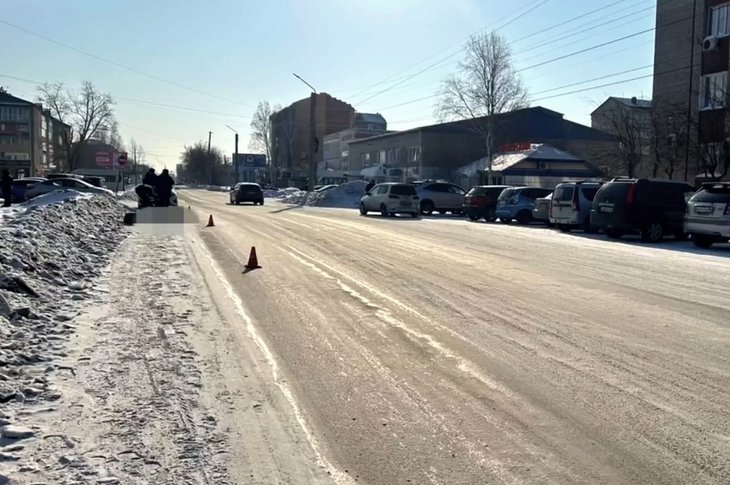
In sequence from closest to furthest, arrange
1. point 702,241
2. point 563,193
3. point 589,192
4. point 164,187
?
point 702,241 < point 589,192 < point 563,193 < point 164,187

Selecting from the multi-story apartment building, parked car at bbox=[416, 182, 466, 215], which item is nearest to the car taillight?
the multi-story apartment building

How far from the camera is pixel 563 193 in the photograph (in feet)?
83.2

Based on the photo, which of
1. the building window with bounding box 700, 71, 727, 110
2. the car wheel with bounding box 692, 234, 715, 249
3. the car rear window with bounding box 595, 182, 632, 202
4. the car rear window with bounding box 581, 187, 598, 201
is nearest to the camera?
the car wheel with bounding box 692, 234, 715, 249

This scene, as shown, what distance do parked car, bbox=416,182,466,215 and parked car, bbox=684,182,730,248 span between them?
768 inches

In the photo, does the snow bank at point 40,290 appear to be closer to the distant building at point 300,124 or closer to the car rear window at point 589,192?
the car rear window at point 589,192

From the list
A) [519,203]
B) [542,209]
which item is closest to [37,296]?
[542,209]

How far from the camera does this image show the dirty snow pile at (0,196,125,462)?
207 inches

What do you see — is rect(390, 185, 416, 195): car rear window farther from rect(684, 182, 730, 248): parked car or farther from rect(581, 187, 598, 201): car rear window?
rect(684, 182, 730, 248): parked car

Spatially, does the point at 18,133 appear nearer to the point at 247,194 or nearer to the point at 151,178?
the point at 247,194

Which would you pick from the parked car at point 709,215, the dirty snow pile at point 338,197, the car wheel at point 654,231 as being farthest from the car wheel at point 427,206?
the parked car at point 709,215

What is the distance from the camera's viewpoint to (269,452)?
440cm

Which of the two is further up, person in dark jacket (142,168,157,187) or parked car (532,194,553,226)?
person in dark jacket (142,168,157,187)

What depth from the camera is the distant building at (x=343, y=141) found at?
105m

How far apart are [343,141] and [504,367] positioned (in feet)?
338
